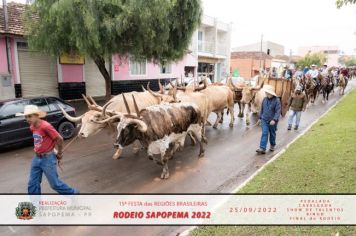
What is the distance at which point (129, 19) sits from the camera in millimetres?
11336

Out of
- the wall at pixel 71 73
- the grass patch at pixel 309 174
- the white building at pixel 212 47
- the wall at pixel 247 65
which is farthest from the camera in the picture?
the wall at pixel 247 65

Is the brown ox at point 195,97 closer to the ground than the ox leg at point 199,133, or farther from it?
farther from it

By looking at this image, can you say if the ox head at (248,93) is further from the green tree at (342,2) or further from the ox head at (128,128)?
the ox head at (128,128)

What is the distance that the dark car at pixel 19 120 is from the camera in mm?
8578

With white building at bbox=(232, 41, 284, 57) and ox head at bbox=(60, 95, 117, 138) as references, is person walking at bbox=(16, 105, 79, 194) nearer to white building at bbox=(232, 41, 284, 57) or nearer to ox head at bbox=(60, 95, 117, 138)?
ox head at bbox=(60, 95, 117, 138)

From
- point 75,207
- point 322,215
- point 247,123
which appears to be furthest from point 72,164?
point 247,123

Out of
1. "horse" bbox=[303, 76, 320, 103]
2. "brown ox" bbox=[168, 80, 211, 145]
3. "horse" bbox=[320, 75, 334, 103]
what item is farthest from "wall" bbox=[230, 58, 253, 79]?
"brown ox" bbox=[168, 80, 211, 145]

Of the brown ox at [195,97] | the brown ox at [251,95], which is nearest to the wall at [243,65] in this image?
the brown ox at [251,95]

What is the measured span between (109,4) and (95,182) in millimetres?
7544

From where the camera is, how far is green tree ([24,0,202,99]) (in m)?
10.7

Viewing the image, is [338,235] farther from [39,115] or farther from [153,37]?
[153,37]

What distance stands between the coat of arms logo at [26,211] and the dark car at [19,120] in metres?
4.28

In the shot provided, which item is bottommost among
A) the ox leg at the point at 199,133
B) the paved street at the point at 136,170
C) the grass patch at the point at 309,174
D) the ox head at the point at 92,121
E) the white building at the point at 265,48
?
the paved street at the point at 136,170

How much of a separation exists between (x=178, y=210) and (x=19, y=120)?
628 centimetres
